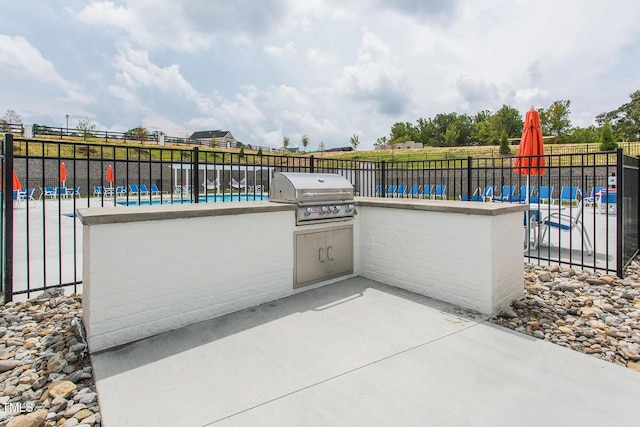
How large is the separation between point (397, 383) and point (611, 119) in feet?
205

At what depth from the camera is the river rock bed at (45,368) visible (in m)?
1.75

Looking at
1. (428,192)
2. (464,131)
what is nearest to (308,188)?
(428,192)

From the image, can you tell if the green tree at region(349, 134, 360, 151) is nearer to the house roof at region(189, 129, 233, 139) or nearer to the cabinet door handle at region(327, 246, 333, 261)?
the house roof at region(189, 129, 233, 139)

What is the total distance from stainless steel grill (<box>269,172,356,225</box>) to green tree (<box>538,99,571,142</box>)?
5488 centimetres

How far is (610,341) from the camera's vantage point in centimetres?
261

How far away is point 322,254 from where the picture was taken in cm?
387

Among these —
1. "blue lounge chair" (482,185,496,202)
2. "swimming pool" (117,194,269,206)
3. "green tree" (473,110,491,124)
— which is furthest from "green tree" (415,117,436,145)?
"swimming pool" (117,194,269,206)

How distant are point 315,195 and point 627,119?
59.1 meters

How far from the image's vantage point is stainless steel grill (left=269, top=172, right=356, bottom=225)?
11.8 feet

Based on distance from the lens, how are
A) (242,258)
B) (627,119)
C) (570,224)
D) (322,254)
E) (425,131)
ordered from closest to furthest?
(242,258) → (322,254) → (570,224) → (627,119) → (425,131)

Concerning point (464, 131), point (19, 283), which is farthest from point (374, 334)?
point (464, 131)

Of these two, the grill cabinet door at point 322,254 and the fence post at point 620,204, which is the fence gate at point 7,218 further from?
the fence post at point 620,204

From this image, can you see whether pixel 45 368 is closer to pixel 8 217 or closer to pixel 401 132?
pixel 8 217

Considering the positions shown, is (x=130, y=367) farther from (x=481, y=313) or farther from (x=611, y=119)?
(x=611, y=119)
